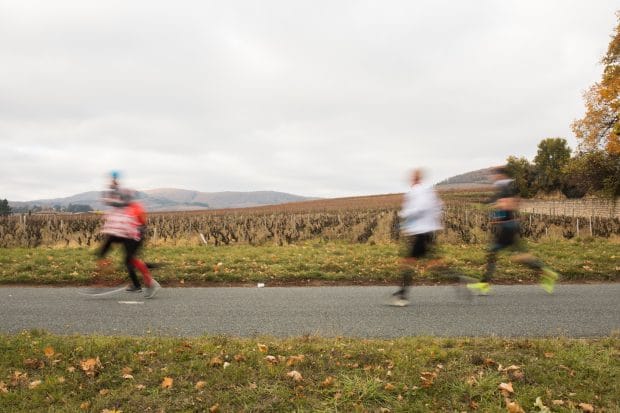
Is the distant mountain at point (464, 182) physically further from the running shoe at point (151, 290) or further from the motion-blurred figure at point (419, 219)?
the running shoe at point (151, 290)

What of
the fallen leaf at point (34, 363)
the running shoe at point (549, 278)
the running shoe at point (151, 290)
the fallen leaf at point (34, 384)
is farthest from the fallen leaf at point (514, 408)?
the running shoe at point (151, 290)

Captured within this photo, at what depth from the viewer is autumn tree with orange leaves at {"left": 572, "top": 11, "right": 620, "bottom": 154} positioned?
74.9ft

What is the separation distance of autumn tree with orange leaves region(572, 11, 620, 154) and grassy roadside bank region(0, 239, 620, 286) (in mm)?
13512

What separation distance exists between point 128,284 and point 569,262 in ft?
34.2

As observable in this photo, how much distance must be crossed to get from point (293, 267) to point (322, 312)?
12.5 feet

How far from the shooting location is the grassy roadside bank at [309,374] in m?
4.04

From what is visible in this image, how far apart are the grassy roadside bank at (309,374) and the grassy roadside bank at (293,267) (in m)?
4.13

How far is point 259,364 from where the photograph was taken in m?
4.63

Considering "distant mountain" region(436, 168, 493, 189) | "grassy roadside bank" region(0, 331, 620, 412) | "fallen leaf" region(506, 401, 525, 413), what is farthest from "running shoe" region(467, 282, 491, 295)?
"distant mountain" region(436, 168, 493, 189)

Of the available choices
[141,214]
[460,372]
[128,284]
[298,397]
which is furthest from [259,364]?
[128,284]

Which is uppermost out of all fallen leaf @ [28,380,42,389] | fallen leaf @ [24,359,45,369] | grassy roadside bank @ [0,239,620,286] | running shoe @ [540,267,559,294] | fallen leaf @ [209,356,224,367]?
running shoe @ [540,267,559,294]

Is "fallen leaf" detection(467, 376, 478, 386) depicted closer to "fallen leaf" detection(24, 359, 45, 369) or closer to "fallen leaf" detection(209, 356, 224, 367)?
"fallen leaf" detection(209, 356, 224, 367)

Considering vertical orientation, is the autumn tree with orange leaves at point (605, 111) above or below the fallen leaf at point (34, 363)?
above

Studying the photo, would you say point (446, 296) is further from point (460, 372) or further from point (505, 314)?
point (460, 372)
